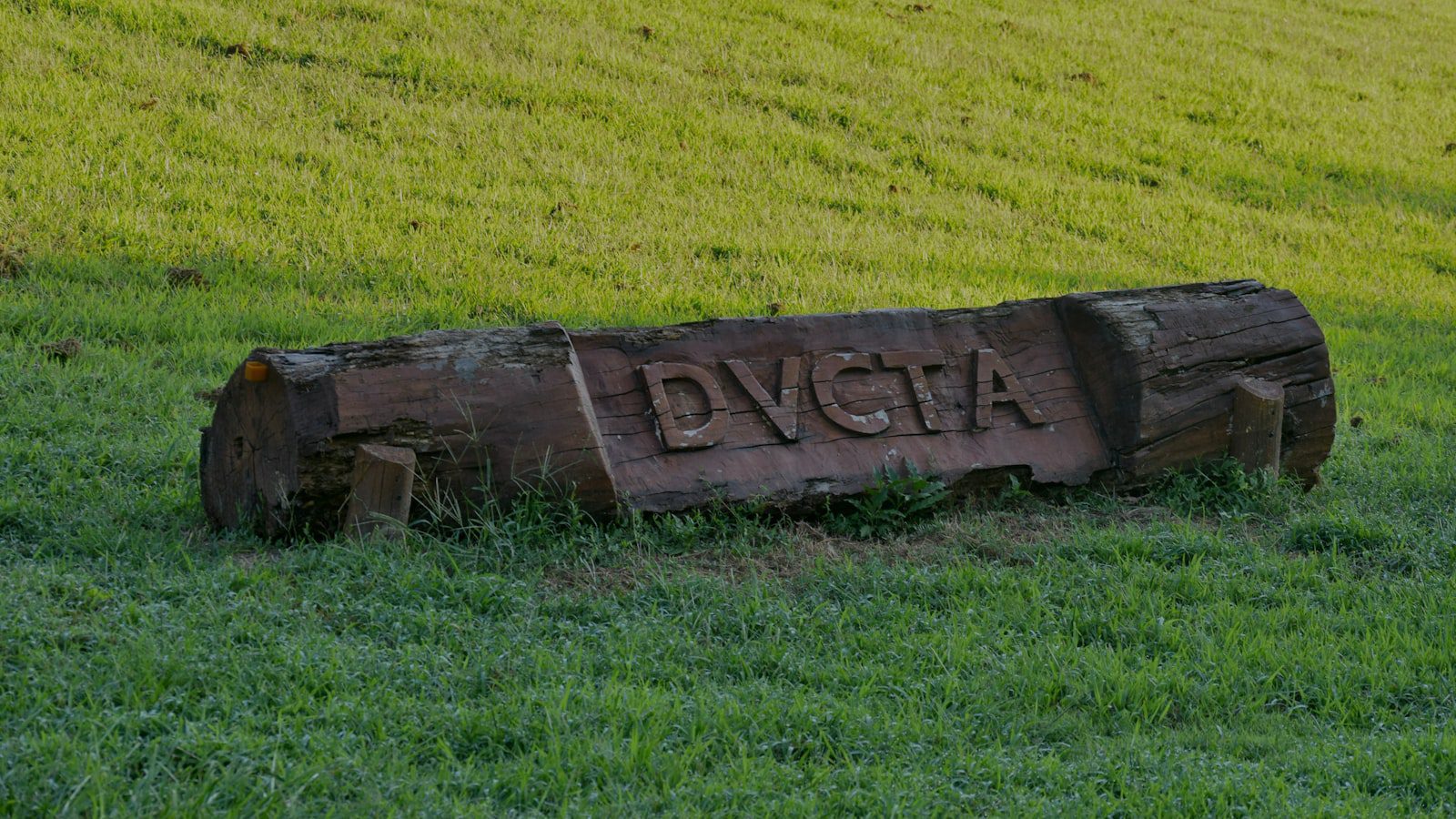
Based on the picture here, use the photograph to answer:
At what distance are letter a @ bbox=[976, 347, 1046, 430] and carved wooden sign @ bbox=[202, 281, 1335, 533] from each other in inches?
0.4

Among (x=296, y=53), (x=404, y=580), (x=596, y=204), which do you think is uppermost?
(x=296, y=53)

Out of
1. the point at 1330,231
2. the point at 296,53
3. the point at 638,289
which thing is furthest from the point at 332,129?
the point at 1330,231

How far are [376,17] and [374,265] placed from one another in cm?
456

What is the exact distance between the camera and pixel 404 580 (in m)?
4.36

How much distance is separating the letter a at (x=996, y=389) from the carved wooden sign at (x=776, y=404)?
0.03 feet

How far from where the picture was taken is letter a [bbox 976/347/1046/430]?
5879 millimetres

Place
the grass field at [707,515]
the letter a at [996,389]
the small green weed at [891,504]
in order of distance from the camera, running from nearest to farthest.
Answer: the grass field at [707,515], the small green weed at [891,504], the letter a at [996,389]

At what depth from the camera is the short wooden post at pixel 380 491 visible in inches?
182

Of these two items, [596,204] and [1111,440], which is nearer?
[1111,440]

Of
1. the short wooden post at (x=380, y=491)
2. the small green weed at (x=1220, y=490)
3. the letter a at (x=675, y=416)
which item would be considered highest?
the letter a at (x=675, y=416)

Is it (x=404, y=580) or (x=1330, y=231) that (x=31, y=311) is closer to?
(x=404, y=580)

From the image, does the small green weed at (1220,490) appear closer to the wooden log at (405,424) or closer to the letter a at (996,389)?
the letter a at (996,389)

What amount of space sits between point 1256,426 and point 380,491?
396cm

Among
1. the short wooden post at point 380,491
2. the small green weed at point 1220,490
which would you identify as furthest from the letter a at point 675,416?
the small green weed at point 1220,490
